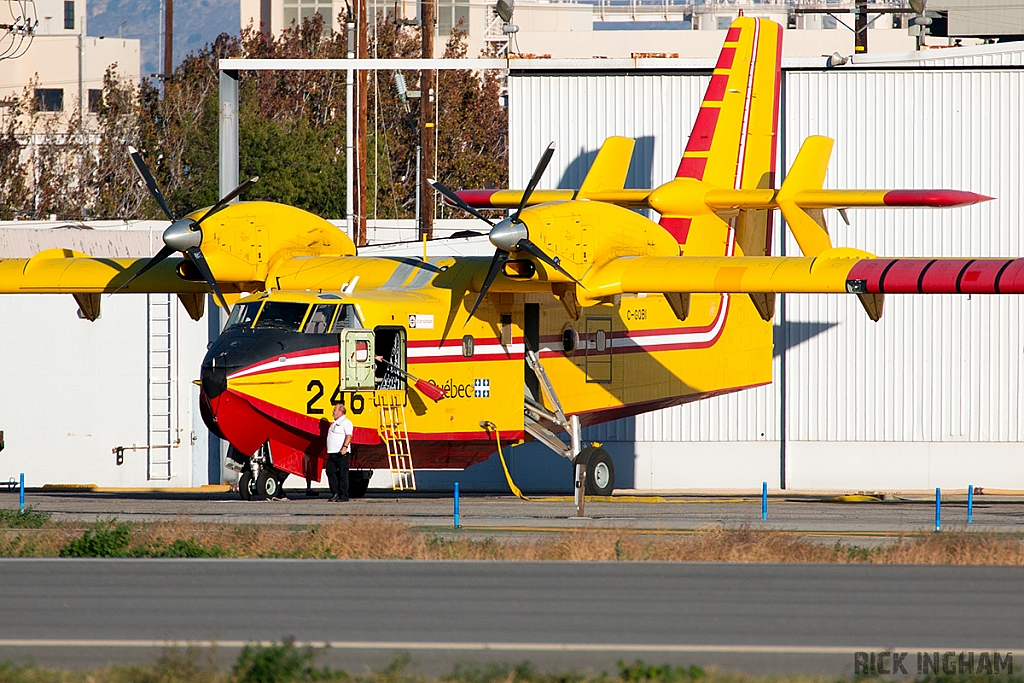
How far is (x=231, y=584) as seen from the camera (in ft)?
37.3

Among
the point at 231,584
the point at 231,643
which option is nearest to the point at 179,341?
the point at 231,584

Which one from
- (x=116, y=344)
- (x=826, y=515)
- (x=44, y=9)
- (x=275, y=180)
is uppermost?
(x=44, y=9)

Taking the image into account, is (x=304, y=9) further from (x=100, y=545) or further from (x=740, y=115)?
(x=100, y=545)

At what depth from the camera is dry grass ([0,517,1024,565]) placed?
13.0 m

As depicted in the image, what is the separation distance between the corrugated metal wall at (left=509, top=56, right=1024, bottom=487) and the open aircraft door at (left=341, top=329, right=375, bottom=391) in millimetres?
8953

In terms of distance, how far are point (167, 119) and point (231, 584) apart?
56695mm

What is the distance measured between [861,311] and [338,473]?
503 inches

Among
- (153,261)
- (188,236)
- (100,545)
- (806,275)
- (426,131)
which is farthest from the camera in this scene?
(426,131)

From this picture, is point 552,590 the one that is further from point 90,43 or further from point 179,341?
point 90,43

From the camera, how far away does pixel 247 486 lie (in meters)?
19.5

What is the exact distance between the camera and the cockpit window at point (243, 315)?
61.8ft

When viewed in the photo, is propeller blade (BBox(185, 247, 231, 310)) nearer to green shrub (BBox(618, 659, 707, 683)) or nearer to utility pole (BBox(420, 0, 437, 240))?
green shrub (BBox(618, 659, 707, 683))

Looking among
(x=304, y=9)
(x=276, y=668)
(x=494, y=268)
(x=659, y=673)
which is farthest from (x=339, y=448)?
(x=304, y=9)

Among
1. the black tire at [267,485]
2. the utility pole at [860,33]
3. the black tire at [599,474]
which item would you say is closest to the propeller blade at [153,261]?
the black tire at [267,485]
